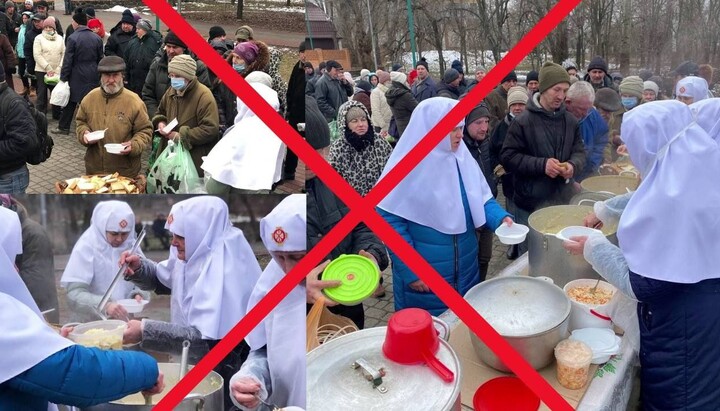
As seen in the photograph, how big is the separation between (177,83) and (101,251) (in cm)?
40

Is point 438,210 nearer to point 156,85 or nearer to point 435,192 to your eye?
point 435,192

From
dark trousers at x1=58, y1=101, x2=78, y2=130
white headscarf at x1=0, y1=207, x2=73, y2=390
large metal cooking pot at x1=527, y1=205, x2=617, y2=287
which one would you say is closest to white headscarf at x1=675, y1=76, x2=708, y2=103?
large metal cooking pot at x1=527, y1=205, x2=617, y2=287

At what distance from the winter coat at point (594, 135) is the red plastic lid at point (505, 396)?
261 cm

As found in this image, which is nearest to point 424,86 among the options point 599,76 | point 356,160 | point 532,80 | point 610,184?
point 532,80

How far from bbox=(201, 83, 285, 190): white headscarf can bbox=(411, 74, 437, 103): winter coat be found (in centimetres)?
382

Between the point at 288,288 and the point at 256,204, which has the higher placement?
the point at 256,204

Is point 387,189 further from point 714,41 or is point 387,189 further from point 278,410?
point 714,41

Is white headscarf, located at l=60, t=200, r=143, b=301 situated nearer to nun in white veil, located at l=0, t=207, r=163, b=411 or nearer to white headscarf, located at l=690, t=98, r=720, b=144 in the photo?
nun in white veil, located at l=0, t=207, r=163, b=411

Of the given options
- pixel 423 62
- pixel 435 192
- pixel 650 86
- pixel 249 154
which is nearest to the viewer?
pixel 249 154

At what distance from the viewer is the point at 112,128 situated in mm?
1297

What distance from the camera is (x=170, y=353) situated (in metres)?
1.36

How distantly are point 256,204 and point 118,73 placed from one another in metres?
0.42

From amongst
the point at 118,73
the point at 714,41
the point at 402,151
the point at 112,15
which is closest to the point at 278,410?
the point at 118,73

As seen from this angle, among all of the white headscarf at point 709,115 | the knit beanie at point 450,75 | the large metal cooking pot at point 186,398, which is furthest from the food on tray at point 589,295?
the knit beanie at point 450,75
